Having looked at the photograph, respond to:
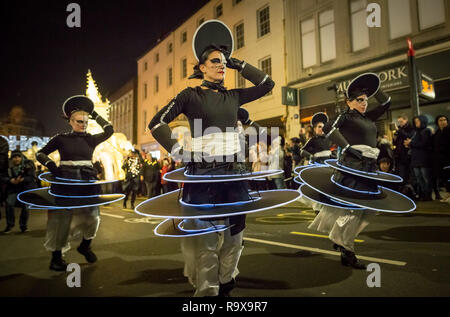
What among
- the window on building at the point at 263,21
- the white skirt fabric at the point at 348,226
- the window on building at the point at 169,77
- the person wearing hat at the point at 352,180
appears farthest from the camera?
the window on building at the point at 169,77

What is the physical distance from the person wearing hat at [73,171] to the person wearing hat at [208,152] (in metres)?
2.61

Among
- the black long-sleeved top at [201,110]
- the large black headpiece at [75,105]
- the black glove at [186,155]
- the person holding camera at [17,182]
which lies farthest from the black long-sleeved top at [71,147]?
the person holding camera at [17,182]

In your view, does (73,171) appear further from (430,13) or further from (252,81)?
(430,13)

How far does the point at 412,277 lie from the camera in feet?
12.5

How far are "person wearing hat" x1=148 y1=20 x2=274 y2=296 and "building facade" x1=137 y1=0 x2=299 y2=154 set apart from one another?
11.0 meters

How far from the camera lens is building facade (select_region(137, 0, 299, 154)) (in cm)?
2167

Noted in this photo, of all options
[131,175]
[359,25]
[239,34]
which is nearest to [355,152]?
[131,175]

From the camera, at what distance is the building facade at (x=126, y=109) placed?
4425cm

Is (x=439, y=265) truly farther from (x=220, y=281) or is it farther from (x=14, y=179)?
(x=14, y=179)

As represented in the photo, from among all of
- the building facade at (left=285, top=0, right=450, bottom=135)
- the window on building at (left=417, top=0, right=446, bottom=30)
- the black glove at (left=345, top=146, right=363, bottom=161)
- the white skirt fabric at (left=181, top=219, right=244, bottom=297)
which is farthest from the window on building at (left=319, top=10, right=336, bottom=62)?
the white skirt fabric at (left=181, top=219, right=244, bottom=297)

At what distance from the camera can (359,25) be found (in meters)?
17.4

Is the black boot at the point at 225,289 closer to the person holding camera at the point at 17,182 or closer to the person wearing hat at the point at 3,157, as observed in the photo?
the person holding camera at the point at 17,182

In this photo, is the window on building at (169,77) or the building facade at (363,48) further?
the window on building at (169,77)

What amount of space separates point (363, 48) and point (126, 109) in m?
36.6
